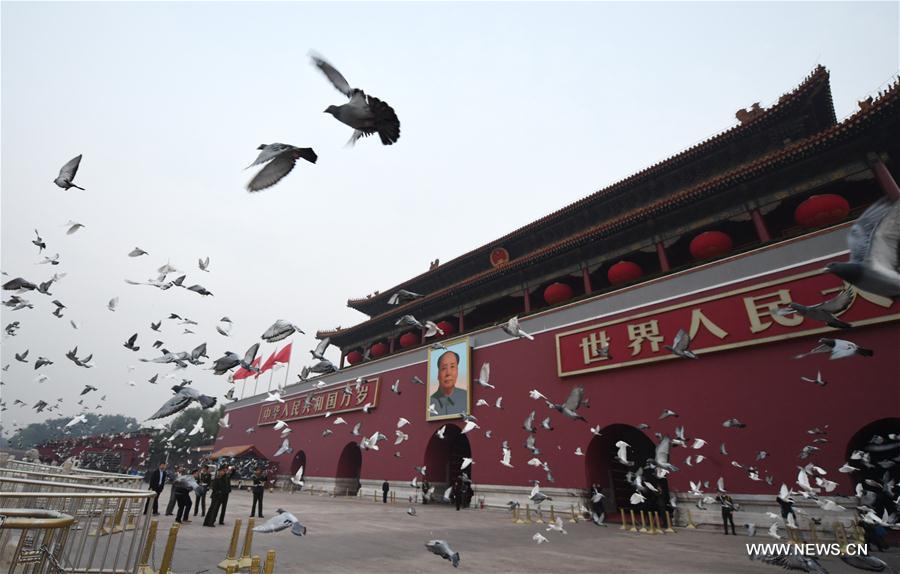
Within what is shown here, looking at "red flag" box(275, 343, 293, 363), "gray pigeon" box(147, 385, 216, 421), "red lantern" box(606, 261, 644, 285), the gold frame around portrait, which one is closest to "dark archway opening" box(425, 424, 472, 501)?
the gold frame around portrait

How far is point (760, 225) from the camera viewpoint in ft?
41.3

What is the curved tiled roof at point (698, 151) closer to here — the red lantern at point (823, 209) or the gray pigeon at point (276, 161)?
the red lantern at point (823, 209)

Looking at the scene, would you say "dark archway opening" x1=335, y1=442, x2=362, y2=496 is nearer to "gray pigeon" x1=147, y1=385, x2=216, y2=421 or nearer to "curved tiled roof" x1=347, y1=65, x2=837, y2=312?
"curved tiled roof" x1=347, y1=65, x2=837, y2=312

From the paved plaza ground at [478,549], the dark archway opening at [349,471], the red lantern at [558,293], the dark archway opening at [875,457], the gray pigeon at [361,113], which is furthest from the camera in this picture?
the dark archway opening at [349,471]

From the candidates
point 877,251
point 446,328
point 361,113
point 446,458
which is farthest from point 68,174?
point 446,458

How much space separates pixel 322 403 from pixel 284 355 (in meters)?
9.85

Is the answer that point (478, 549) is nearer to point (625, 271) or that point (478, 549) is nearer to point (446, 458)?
point (625, 271)

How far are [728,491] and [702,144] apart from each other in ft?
37.7

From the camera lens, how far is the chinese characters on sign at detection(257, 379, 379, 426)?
2252 centimetres

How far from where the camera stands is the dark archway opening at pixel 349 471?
23172 millimetres

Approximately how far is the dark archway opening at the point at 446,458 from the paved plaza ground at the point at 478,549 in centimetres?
714

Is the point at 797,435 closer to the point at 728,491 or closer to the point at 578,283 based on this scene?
the point at 728,491

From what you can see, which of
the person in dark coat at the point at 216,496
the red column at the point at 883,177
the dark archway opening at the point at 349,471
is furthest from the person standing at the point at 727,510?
the dark archway opening at the point at 349,471

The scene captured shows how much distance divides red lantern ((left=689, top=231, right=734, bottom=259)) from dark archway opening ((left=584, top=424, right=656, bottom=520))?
6.06m
